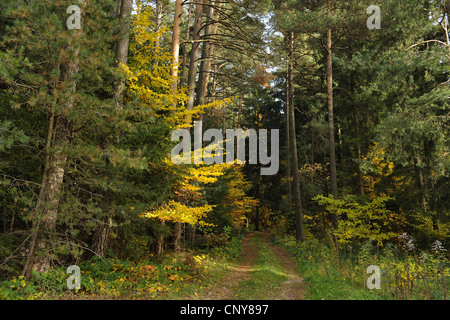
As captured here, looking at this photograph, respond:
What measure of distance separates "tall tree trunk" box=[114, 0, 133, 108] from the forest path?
5.37m

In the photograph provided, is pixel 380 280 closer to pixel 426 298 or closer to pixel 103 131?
pixel 426 298

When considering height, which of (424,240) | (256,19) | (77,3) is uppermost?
(256,19)

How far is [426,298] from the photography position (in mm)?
5832

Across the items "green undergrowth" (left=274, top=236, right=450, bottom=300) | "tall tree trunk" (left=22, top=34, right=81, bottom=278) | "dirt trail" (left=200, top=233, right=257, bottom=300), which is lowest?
"dirt trail" (left=200, top=233, right=257, bottom=300)

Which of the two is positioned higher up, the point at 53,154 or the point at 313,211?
the point at 53,154

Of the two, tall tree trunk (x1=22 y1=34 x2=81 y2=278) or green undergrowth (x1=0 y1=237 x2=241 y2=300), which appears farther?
tall tree trunk (x1=22 y1=34 x2=81 y2=278)

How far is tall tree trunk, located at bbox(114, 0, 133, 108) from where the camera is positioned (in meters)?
7.02

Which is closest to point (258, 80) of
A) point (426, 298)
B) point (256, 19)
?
point (256, 19)

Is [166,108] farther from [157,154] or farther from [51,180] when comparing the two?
[51,180]

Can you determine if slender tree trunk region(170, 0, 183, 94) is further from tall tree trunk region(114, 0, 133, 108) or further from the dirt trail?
the dirt trail

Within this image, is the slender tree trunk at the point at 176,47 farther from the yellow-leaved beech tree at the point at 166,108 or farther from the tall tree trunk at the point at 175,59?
the yellow-leaved beech tree at the point at 166,108

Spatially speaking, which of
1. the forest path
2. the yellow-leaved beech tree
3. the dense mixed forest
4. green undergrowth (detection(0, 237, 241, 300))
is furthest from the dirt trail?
the yellow-leaved beech tree

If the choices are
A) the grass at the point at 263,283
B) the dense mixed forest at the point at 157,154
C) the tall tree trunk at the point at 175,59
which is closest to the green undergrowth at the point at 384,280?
the dense mixed forest at the point at 157,154

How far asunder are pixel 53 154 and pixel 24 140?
0.91 meters
